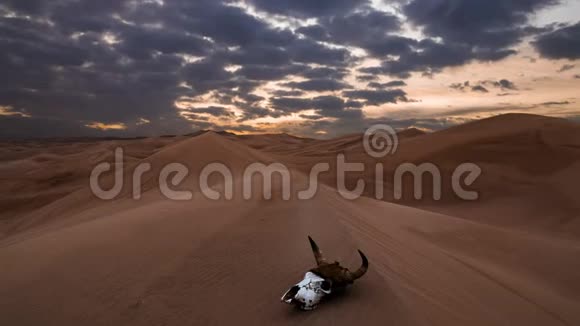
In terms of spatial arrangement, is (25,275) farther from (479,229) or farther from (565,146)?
(565,146)

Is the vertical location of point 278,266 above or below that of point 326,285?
below

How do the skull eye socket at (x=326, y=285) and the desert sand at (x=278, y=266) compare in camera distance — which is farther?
the desert sand at (x=278, y=266)

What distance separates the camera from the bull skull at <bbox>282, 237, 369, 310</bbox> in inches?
99.3

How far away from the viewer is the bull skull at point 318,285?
99.3 inches

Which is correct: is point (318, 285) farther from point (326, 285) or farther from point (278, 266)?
point (278, 266)

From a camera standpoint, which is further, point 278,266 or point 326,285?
point 278,266

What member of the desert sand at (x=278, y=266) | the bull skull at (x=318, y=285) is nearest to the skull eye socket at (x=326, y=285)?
the bull skull at (x=318, y=285)

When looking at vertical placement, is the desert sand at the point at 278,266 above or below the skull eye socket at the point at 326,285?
below

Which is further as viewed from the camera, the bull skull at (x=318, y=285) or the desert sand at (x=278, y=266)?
the desert sand at (x=278, y=266)

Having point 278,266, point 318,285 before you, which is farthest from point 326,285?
point 278,266

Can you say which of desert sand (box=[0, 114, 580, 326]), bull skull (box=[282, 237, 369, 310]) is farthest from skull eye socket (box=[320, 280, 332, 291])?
desert sand (box=[0, 114, 580, 326])

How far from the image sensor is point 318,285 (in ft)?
8.39

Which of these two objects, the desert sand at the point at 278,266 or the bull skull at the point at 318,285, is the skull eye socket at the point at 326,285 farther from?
the desert sand at the point at 278,266

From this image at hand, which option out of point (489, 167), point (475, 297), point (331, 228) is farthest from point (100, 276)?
point (489, 167)
